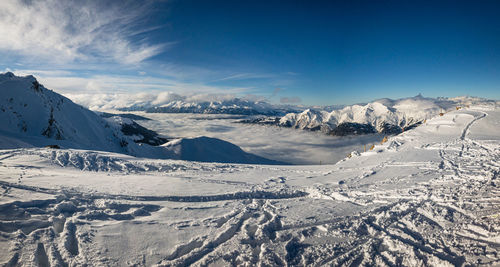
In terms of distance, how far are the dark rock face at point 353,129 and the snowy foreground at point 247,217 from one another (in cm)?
Answer: 14395

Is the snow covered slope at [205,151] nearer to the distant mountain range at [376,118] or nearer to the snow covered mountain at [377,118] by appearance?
the distant mountain range at [376,118]

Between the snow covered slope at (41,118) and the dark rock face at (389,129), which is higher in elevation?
the snow covered slope at (41,118)

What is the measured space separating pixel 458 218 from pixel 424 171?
5.09 metres

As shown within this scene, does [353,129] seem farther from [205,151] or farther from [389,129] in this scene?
[205,151]

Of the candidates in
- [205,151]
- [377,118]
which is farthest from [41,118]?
[377,118]

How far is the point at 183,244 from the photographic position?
14.8 ft

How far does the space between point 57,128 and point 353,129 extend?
15524cm

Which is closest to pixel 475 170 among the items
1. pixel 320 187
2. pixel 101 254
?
pixel 320 187

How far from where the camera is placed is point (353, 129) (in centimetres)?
14675

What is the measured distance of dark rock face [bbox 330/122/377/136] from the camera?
14275 centimetres

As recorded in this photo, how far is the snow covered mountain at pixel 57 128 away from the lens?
18919 mm

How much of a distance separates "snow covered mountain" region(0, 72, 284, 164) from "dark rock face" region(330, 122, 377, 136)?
11148cm

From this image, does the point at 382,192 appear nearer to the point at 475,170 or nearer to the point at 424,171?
the point at 424,171

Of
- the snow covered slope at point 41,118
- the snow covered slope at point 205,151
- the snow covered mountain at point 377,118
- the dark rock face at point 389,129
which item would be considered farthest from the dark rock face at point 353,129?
the snow covered slope at point 41,118
